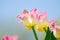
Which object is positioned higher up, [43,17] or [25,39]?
[43,17]

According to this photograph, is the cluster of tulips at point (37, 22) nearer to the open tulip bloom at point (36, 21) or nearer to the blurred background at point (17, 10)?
the open tulip bloom at point (36, 21)

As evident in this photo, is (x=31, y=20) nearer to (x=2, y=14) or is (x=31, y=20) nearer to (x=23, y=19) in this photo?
(x=23, y=19)

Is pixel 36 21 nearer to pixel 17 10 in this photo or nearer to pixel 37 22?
pixel 37 22

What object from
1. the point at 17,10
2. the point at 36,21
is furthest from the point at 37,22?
the point at 17,10

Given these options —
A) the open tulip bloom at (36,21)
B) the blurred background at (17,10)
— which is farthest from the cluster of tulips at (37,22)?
the blurred background at (17,10)

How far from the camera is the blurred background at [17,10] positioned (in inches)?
32.9

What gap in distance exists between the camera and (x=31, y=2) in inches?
34.7

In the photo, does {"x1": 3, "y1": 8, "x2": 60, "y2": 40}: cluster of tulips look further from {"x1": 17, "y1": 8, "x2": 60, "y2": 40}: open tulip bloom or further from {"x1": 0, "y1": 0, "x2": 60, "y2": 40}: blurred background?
{"x1": 0, "y1": 0, "x2": 60, "y2": 40}: blurred background

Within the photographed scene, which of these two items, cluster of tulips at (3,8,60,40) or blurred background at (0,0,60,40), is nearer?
cluster of tulips at (3,8,60,40)

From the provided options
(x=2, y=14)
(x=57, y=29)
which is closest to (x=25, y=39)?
(x=2, y=14)

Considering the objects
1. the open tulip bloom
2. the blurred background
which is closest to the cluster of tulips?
the open tulip bloom

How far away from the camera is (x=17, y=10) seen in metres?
0.87

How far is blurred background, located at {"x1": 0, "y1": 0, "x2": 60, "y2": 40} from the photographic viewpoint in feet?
2.74

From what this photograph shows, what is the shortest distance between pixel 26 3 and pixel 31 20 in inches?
12.2
